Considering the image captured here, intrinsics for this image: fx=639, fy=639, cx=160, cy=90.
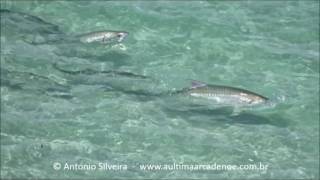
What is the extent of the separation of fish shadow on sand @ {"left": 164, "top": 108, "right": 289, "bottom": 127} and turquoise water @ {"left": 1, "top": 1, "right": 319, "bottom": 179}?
0.06 ft

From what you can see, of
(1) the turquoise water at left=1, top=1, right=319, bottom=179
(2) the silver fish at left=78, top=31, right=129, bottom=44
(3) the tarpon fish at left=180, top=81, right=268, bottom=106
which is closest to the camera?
(1) the turquoise water at left=1, top=1, right=319, bottom=179

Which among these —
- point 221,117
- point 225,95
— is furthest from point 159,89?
point 225,95

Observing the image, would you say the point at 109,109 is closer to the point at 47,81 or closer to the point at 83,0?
the point at 47,81

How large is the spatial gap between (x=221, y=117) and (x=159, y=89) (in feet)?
4.14

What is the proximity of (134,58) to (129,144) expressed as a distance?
306 cm

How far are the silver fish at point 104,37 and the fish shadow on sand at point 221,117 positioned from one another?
213 centimetres

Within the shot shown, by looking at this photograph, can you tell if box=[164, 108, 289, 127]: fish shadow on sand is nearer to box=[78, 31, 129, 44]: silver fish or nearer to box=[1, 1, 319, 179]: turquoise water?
box=[1, 1, 319, 179]: turquoise water

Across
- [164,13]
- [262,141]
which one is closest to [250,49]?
[164,13]

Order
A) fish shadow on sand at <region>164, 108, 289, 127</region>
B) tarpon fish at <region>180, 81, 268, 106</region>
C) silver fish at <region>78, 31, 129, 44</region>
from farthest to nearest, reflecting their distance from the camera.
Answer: silver fish at <region>78, 31, 129, 44</region> → fish shadow on sand at <region>164, 108, 289, 127</region> → tarpon fish at <region>180, 81, 268, 106</region>

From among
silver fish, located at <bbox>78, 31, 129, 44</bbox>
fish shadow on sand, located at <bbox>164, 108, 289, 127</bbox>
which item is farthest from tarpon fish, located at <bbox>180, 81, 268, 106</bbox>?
silver fish, located at <bbox>78, 31, 129, 44</bbox>

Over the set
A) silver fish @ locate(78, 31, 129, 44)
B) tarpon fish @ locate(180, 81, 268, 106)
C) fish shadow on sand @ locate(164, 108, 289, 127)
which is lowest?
fish shadow on sand @ locate(164, 108, 289, 127)

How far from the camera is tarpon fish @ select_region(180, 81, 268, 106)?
29.3 ft

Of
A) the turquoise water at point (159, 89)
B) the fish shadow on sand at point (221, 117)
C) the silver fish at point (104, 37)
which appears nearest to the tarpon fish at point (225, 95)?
the turquoise water at point (159, 89)

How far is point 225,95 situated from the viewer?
8891 millimetres
